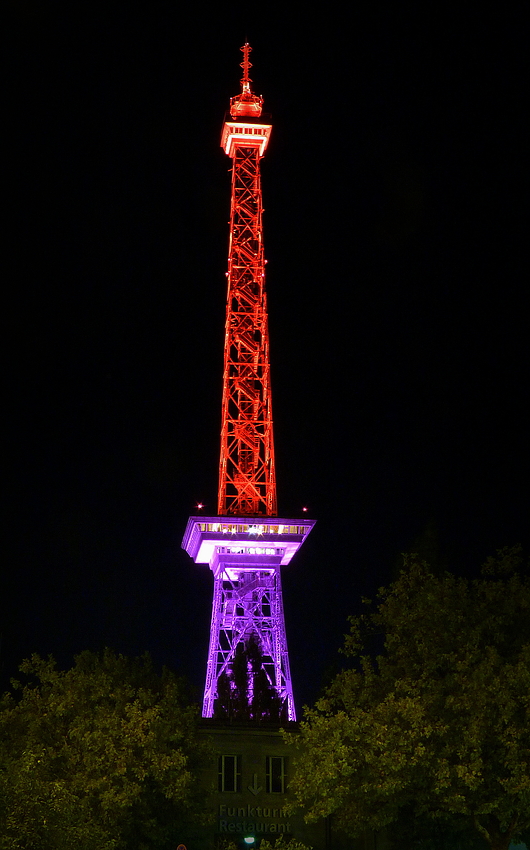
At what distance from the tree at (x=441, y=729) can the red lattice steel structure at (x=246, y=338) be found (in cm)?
4550

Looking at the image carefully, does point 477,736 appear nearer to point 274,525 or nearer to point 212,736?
point 212,736

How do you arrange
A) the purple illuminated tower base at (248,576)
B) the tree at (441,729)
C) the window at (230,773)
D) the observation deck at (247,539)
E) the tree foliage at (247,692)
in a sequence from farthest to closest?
1. the observation deck at (247,539)
2. the purple illuminated tower base at (248,576)
3. the tree foliage at (247,692)
4. the window at (230,773)
5. the tree at (441,729)

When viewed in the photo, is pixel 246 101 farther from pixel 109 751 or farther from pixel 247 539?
pixel 109 751

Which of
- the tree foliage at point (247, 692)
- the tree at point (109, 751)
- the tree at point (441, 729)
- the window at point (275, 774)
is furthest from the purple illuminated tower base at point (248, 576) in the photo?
the tree at point (441, 729)

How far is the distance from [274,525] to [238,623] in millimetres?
8072

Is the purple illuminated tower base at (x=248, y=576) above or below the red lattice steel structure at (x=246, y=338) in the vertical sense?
below

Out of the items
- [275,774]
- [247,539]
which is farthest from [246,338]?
[275,774]

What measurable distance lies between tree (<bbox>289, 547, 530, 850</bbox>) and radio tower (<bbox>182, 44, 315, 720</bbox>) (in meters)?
39.7

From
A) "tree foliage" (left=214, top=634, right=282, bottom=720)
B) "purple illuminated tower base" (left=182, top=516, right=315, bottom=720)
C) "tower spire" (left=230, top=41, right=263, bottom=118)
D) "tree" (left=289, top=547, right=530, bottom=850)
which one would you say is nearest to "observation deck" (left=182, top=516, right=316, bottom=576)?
"purple illuminated tower base" (left=182, top=516, right=315, bottom=720)

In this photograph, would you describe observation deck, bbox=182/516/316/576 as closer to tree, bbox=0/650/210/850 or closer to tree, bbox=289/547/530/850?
tree, bbox=0/650/210/850

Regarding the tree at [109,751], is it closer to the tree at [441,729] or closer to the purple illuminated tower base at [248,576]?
the tree at [441,729]

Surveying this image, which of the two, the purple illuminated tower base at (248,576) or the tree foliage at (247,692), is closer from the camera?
the tree foliage at (247,692)

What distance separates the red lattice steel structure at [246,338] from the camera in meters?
93.8

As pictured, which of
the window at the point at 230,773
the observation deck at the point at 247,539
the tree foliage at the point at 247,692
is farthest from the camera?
the observation deck at the point at 247,539
